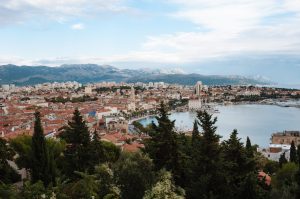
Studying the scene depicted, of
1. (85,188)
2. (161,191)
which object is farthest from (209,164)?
(161,191)

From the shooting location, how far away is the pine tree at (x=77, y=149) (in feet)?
39.2

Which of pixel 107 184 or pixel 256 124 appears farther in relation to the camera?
pixel 256 124

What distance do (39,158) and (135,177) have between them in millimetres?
5258

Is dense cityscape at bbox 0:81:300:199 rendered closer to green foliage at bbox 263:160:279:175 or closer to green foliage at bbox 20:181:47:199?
green foliage at bbox 263:160:279:175

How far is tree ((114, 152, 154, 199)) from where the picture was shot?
646 cm

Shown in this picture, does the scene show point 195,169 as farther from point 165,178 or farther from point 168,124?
point 165,178

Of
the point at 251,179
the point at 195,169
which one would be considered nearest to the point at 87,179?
the point at 195,169

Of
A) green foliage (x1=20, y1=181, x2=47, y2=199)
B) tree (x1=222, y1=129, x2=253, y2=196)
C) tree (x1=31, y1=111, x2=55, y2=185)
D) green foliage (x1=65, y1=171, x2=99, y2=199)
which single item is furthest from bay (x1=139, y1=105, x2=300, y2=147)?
green foliage (x1=20, y1=181, x2=47, y2=199)

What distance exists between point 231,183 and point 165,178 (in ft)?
12.1

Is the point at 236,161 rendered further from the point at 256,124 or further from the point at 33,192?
the point at 256,124

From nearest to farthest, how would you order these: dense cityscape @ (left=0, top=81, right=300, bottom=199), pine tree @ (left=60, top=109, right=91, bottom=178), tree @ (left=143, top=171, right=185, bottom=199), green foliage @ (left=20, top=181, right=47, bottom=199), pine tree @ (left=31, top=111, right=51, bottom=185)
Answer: tree @ (left=143, top=171, right=185, bottom=199) < green foliage @ (left=20, top=181, right=47, bottom=199) < dense cityscape @ (left=0, top=81, right=300, bottom=199) < pine tree @ (left=31, top=111, right=51, bottom=185) < pine tree @ (left=60, top=109, right=91, bottom=178)

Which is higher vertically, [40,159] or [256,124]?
[40,159]

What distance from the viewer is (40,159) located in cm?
1101

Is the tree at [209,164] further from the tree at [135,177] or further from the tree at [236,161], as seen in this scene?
the tree at [135,177]
